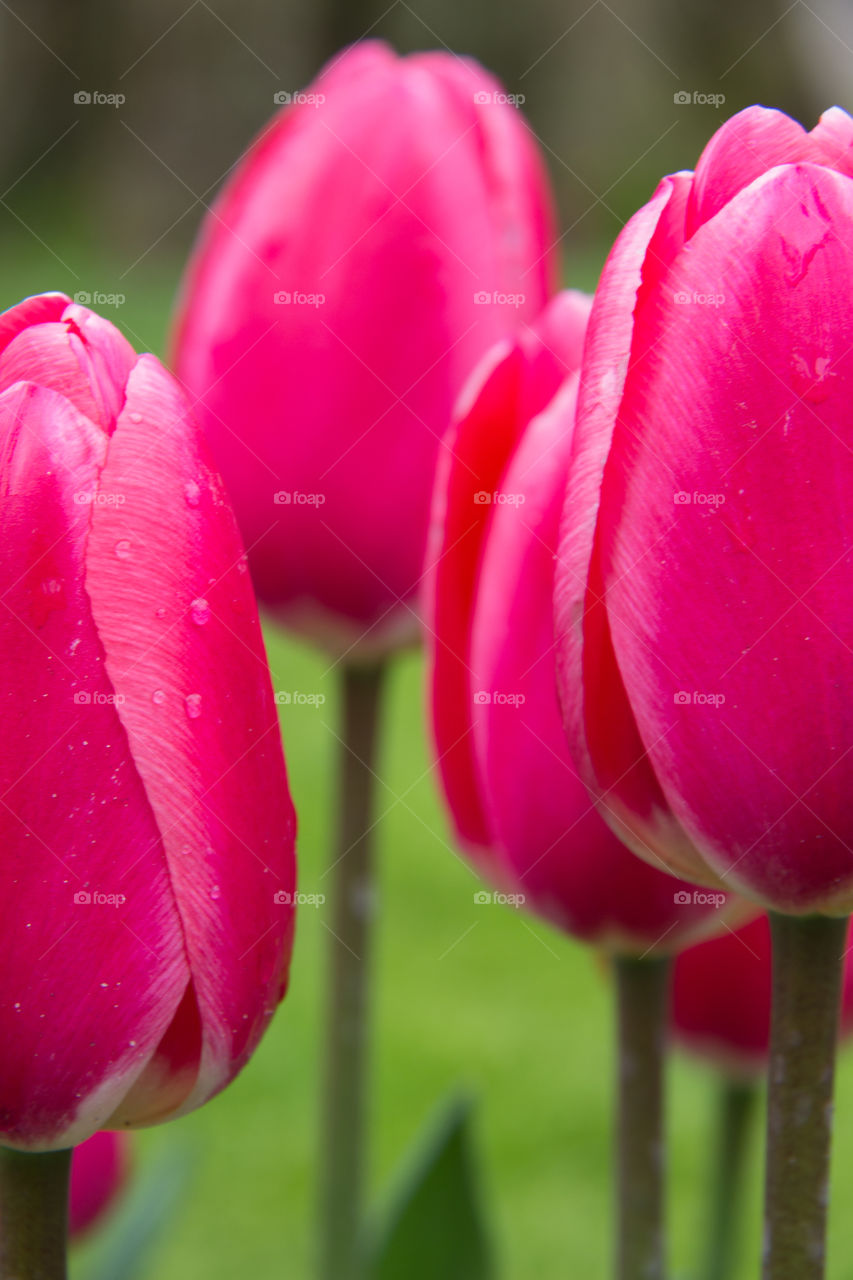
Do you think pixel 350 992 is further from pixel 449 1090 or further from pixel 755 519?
pixel 449 1090

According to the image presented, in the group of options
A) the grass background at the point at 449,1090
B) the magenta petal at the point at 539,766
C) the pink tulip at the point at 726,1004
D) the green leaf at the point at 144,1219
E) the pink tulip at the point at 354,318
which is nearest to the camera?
the magenta petal at the point at 539,766

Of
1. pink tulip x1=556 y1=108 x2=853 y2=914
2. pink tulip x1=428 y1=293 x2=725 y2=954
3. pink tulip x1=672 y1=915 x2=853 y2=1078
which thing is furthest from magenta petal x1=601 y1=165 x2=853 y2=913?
pink tulip x1=672 y1=915 x2=853 y2=1078

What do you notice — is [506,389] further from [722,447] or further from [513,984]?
[513,984]

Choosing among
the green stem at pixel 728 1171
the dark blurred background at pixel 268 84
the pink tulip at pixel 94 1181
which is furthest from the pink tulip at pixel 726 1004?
the dark blurred background at pixel 268 84

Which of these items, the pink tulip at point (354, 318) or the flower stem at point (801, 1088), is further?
the pink tulip at point (354, 318)

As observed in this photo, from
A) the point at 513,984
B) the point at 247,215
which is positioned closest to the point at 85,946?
the point at 247,215

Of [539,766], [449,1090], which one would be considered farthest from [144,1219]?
[449,1090]

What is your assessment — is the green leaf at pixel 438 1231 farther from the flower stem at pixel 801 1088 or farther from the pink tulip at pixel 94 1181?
the flower stem at pixel 801 1088
